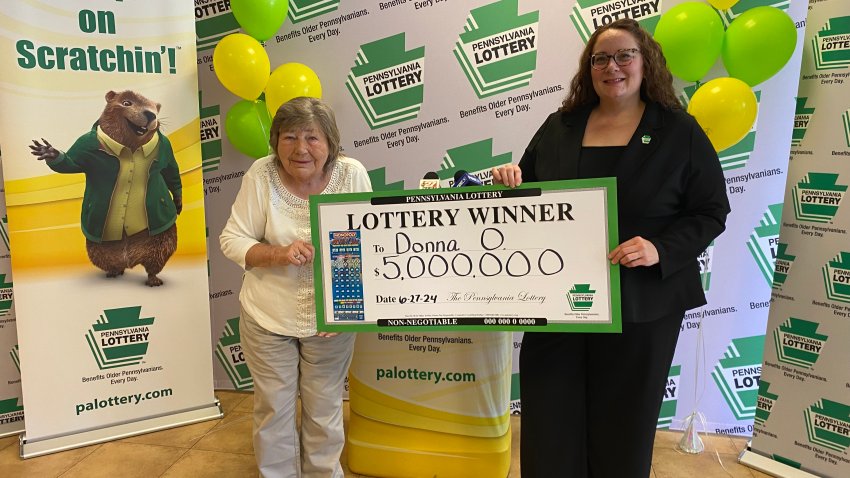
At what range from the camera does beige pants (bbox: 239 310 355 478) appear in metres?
1.93

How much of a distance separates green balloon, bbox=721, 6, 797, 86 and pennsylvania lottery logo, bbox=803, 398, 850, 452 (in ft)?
4.47

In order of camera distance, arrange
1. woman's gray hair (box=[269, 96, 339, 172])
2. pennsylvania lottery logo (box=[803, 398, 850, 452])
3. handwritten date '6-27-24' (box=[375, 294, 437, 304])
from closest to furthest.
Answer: handwritten date '6-27-24' (box=[375, 294, 437, 304]) < woman's gray hair (box=[269, 96, 339, 172]) < pennsylvania lottery logo (box=[803, 398, 850, 452])

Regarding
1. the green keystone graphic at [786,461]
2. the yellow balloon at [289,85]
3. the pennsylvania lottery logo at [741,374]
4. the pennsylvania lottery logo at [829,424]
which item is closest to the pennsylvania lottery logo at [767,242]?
the pennsylvania lottery logo at [741,374]

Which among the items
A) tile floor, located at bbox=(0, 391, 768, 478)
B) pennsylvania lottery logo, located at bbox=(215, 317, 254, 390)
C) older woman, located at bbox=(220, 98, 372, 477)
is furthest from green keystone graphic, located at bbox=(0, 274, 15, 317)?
older woman, located at bbox=(220, 98, 372, 477)

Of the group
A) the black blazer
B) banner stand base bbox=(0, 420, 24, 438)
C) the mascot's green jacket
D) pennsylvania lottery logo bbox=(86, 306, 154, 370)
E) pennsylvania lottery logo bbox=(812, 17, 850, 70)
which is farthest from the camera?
banner stand base bbox=(0, 420, 24, 438)

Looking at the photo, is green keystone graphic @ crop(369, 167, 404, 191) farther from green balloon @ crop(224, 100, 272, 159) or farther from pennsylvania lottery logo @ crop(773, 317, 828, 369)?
pennsylvania lottery logo @ crop(773, 317, 828, 369)

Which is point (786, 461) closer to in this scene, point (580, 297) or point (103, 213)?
point (580, 297)

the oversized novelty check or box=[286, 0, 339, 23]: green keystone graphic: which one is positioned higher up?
box=[286, 0, 339, 23]: green keystone graphic

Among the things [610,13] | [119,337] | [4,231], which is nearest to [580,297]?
[610,13]

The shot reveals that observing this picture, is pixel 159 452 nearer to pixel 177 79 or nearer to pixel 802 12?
pixel 177 79

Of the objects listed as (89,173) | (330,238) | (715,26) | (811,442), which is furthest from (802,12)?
(89,173)

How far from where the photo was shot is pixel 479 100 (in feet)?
9.03

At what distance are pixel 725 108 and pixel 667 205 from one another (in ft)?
3.21

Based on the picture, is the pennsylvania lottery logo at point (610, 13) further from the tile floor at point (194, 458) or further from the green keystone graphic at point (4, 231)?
the green keystone graphic at point (4, 231)
